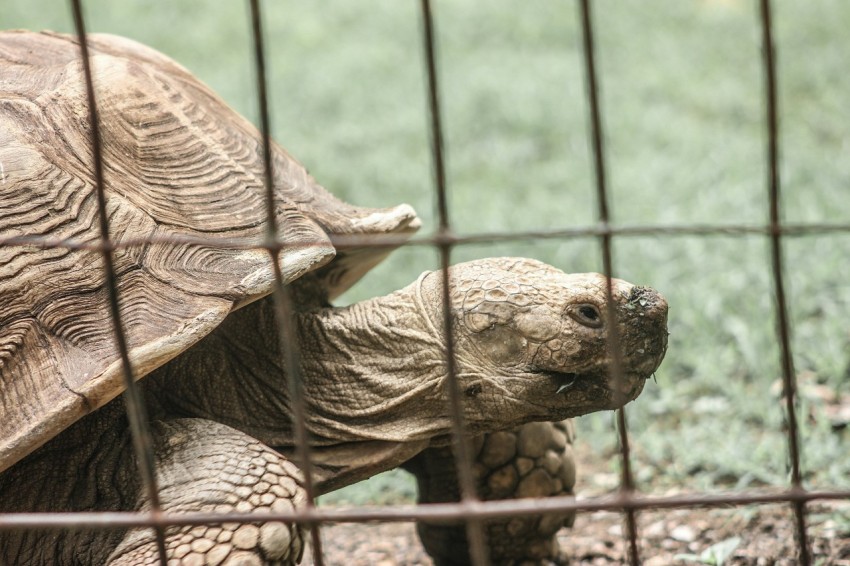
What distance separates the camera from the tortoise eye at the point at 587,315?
8.17 feet

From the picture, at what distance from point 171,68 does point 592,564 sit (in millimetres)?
2154

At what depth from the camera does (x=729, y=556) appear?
2.96 m

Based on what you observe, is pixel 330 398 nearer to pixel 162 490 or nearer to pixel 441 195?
pixel 162 490

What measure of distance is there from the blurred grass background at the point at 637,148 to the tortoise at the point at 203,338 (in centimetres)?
137

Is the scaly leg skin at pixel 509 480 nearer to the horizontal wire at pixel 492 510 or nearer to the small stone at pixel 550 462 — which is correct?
the small stone at pixel 550 462

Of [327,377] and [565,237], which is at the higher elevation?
[565,237]

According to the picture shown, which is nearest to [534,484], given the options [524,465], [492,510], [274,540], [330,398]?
[524,465]

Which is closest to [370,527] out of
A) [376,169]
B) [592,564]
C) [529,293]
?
[592,564]

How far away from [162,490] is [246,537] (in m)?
0.28

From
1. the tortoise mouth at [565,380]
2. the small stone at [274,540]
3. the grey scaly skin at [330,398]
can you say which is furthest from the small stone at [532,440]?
the small stone at [274,540]

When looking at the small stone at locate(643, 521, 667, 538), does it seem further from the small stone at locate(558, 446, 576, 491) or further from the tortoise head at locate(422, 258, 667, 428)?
the tortoise head at locate(422, 258, 667, 428)

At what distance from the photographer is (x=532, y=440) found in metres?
3.10

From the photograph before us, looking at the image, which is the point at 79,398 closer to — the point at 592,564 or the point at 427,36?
the point at 427,36

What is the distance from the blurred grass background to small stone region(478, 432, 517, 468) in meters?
0.92
